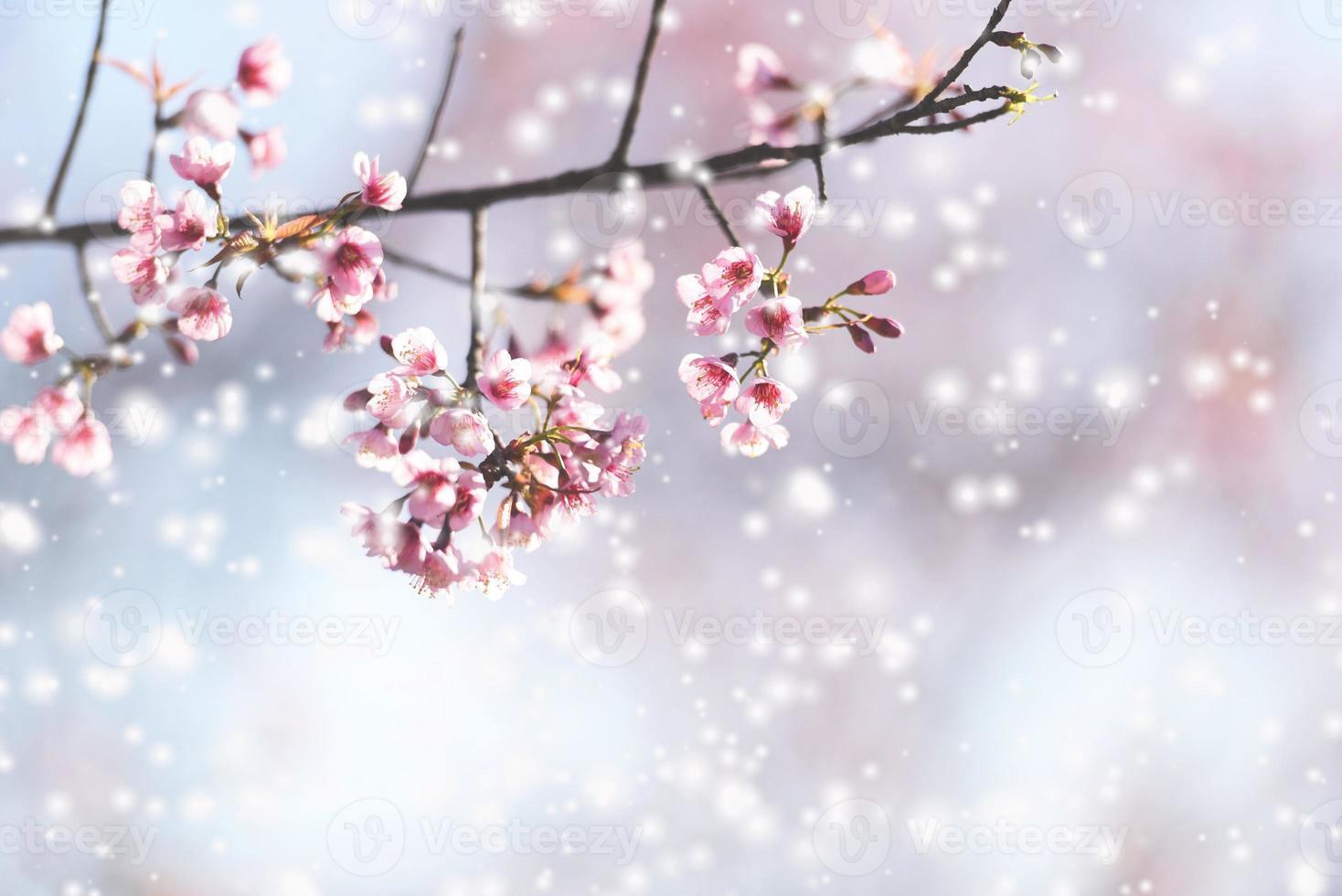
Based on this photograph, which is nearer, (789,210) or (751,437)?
(789,210)

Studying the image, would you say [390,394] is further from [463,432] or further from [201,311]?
[201,311]

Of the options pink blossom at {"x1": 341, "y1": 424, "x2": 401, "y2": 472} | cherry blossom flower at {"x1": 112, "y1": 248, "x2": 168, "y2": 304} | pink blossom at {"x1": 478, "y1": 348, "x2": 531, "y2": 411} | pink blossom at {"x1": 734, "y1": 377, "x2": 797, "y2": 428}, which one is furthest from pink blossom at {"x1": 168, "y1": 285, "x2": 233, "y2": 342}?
pink blossom at {"x1": 734, "y1": 377, "x2": 797, "y2": 428}

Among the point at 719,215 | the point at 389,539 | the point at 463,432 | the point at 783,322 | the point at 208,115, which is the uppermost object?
the point at 208,115

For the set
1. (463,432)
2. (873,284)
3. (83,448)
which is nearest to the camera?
(463,432)

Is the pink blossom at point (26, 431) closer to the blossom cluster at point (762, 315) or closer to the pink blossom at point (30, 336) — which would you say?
the pink blossom at point (30, 336)

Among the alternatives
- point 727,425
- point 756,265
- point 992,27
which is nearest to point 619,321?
point 727,425

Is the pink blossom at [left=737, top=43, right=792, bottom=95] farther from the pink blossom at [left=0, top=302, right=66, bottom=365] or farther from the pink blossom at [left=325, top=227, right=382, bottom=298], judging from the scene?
the pink blossom at [left=0, top=302, right=66, bottom=365]

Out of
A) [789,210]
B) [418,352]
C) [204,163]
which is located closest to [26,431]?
[204,163]
